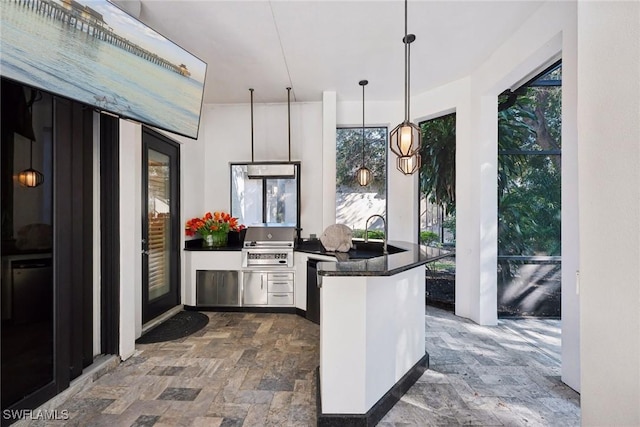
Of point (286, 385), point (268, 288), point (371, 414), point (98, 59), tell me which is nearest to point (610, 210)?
point (371, 414)

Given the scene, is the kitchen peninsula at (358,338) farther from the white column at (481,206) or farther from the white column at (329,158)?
the white column at (329,158)

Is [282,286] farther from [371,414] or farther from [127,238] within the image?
[371,414]

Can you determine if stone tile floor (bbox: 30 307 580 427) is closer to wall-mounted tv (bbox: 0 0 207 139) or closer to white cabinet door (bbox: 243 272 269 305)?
white cabinet door (bbox: 243 272 269 305)

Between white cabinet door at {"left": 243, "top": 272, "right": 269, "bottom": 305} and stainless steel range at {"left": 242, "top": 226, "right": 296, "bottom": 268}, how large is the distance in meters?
→ 0.16

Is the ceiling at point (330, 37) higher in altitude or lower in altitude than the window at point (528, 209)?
higher

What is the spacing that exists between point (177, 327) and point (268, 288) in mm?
1203

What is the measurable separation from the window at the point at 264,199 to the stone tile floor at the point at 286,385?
176cm

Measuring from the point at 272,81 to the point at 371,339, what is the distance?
3432mm

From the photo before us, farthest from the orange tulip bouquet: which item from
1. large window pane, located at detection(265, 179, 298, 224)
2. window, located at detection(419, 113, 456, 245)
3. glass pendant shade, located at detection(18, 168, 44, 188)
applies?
window, located at detection(419, 113, 456, 245)

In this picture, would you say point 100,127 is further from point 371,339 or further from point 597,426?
point 597,426

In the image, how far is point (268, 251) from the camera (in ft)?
12.8

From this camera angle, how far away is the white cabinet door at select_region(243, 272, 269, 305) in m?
3.91

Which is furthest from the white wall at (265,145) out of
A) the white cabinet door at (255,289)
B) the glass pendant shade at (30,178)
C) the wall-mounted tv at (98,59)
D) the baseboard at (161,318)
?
the glass pendant shade at (30,178)

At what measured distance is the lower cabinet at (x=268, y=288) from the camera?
3898 mm
